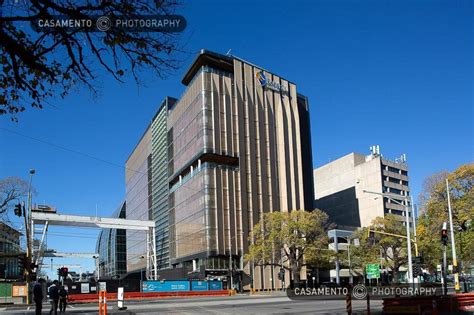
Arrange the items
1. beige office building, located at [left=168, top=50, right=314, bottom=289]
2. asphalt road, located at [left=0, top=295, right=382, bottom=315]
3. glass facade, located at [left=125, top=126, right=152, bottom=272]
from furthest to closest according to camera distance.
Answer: glass facade, located at [left=125, top=126, right=152, bottom=272]
beige office building, located at [left=168, top=50, right=314, bottom=289]
asphalt road, located at [left=0, top=295, right=382, bottom=315]

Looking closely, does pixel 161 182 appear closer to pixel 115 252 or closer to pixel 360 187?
pixel 115 252

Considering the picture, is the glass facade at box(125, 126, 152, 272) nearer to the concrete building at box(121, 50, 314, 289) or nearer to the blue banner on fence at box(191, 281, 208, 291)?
the concrete building at box(121, 50, 314, 289)

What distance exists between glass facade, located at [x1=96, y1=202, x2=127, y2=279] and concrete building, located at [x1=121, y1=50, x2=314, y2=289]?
50.7 meters

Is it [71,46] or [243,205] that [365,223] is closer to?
[243,205]

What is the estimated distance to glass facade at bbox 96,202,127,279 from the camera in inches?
5649

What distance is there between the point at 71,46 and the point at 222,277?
65945 millimetres

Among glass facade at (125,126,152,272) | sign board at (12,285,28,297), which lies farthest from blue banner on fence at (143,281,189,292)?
glass facade at (125,126,152,272)

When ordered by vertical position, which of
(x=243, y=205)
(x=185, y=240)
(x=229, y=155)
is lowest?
(x=185, y=240)

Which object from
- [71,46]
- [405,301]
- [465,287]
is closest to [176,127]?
[465,287]

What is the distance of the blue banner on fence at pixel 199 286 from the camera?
197 feet

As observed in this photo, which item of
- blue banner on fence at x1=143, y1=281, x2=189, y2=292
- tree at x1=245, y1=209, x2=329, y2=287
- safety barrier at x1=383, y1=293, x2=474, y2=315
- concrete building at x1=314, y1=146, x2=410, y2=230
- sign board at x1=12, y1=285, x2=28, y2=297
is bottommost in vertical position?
blue banner on fence at x1=143, y1=281, x2=189, y2=292

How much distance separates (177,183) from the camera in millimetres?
92125

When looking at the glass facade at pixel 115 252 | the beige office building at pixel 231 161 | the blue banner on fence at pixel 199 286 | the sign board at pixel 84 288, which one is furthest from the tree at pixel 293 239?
the glass facade at pixel 115 252

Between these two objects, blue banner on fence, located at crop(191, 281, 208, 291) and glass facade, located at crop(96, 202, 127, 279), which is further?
glass facade, located at crop(96, 202, 127, 279)
